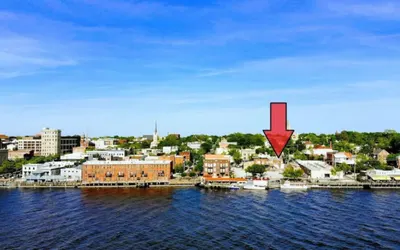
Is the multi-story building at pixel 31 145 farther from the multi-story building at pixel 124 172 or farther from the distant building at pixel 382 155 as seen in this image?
the distant building at pixel 382 155

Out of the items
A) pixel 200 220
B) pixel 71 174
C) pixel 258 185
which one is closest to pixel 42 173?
pixel 71 174

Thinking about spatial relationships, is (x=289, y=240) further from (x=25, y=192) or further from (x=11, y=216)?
(x=25, y=192)

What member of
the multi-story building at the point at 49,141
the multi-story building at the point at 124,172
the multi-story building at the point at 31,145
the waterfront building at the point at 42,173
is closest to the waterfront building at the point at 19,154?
the multi-story building at the point at 49,141

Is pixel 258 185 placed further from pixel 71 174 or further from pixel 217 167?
pixel 71 174

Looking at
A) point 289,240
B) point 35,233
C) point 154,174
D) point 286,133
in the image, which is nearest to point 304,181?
point 154,174

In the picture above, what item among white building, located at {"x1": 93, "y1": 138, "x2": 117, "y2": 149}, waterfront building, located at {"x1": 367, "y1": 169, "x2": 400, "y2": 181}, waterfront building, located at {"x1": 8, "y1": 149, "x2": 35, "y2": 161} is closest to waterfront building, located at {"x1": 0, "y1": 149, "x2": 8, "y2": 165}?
waterfront building, located at {"x1": 8, "y1": 149, "x2": 35, "y2": 161}

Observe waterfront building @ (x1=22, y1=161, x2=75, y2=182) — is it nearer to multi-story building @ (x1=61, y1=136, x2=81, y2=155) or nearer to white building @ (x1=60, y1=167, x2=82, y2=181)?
white building @ (x1=60, y1=167, x2=82, y2=181)
